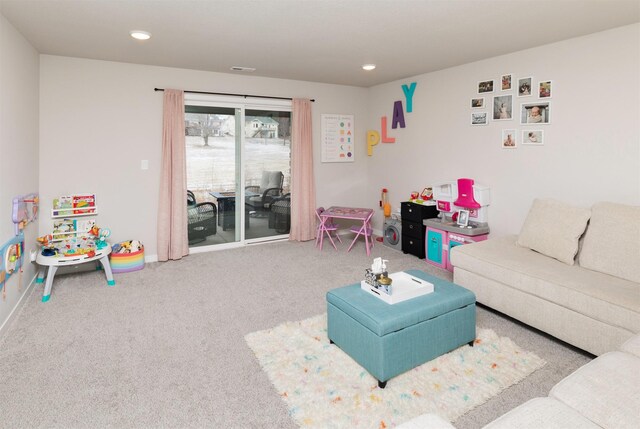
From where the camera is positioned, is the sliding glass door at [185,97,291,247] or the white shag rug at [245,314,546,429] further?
the sliding glass door at [185,97,291,247]

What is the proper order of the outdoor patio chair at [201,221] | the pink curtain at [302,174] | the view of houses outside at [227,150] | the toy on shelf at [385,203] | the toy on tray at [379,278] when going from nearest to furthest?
the toy on tray at [379,278]
the view of houses outside at [227,150]
the outdoor patio chair at [201,221]
the pink curtain at [302,174]
the toy on shelf at [385,203]

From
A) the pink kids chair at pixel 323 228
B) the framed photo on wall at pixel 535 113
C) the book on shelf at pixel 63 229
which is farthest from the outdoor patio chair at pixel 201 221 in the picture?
the framed photo on wall at pixel 535 113

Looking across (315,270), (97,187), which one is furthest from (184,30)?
(315,270)

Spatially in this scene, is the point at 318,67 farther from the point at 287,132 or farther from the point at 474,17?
the point at 474,17

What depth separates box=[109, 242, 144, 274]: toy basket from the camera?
411cm

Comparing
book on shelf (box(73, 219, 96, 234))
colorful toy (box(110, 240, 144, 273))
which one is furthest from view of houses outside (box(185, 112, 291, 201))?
book on shelf (box(73, 219, 96, 234))

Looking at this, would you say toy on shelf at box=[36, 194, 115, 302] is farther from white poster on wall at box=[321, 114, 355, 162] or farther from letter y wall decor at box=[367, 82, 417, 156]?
letter y wall decor at box=[367, 82, 417, 156]

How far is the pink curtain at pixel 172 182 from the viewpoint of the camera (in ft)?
14.7

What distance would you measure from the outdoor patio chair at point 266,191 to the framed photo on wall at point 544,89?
3.35 meters

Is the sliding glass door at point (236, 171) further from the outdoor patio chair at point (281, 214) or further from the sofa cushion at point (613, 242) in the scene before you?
the sofa cushion at point (613, 242)

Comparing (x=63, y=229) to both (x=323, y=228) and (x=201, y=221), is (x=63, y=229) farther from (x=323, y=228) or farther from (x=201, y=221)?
(x=323, y=228)

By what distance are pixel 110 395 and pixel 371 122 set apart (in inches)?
196

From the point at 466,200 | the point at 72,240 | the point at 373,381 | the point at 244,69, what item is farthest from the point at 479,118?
the point at 72,240

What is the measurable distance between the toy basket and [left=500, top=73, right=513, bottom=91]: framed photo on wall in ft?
14.4
